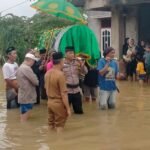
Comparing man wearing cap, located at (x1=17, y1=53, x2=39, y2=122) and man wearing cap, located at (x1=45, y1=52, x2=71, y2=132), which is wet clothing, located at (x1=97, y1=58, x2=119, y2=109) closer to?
man wearing cap, located at (x1=17, y1=53, x2=39, y2=122)

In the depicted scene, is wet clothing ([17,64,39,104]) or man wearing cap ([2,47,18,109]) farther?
man wearing cap ([2,47,18,109])

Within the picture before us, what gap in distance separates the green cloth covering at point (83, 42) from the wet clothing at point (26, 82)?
285 cm

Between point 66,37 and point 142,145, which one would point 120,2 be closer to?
point 66,37

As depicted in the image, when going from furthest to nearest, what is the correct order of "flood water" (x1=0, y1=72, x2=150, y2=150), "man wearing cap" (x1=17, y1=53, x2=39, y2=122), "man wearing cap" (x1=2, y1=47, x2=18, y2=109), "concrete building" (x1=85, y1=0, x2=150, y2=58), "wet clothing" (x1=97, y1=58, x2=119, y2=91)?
1. "concrete building" (x1=85, y1=0, x2=150, y2=58)
2. "wet clothing" (x1=97, y1=58, x2=119, y2=91)
3. "man wearing cap" (x1=2, y1=47, x2=18, y2=109)
4. "man wearing cap" (x1=17, y1=53, x2=39, y2=122)
5. "flood water" (x1=0, y1=72, x2=150, y2=150)

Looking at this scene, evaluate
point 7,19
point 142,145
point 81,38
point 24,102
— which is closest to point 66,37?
point 81,38

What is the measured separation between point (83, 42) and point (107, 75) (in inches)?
69.2

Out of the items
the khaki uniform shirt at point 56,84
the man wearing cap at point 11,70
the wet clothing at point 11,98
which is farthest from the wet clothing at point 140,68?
the khaki uniform shirt at point 56,84

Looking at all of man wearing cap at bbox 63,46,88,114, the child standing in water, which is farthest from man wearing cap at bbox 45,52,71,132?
the child standing in water

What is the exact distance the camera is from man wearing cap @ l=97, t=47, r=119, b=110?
10602mm

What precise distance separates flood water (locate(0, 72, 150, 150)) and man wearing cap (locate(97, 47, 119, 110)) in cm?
37

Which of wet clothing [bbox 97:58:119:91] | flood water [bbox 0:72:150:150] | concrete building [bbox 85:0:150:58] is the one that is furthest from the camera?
concrete building [bbox 85:0:150:58]

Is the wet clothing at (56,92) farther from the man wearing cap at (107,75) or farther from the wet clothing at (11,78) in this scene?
the man wearing cap at (107,75)

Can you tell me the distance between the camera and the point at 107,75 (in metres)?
10.7

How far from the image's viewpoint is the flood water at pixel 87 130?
24.8 feet
